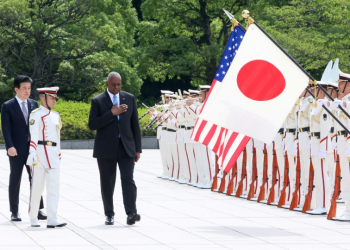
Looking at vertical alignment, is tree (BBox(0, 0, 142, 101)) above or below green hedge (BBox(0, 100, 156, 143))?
above

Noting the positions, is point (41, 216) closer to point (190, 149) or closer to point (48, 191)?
point (48, 191)

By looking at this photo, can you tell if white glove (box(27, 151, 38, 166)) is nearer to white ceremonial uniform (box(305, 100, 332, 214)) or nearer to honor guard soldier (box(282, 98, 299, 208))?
white ceremonial uniform (box(305, 100, 332, 214))

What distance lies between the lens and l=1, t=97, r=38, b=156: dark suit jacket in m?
10.7

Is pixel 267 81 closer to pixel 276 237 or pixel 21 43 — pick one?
pixel 276 237

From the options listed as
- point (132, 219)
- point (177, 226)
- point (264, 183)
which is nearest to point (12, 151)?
point (132, 219)

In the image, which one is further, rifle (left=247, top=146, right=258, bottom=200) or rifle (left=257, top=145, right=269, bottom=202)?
rifle (left=247, top=146, right=258, bottom=200)

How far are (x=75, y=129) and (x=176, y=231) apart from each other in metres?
22.2

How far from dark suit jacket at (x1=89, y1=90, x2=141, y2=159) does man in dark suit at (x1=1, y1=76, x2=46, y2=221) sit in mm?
1110

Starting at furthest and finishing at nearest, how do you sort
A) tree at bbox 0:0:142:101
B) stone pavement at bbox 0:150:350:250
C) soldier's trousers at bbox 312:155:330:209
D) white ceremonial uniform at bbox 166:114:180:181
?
1. tree at bbox 0:0:142:101
2. white ceremonial uniform at bbox 166:114:180:181
3. soldier's trousers at bbox 312:155:330:209
4. stone pavement at bbox 0:150:350:250

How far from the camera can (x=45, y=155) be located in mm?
9883

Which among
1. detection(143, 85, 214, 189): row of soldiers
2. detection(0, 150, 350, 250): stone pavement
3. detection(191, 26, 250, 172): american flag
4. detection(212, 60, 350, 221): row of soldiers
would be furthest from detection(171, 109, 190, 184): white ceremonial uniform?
detection(191, 26, 250, 172): american flag

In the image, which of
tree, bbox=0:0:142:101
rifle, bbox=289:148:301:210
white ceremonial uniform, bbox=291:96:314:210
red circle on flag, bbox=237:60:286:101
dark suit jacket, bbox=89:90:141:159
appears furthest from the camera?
tree, bbox=0:0:142:101

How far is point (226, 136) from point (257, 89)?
1135 mm

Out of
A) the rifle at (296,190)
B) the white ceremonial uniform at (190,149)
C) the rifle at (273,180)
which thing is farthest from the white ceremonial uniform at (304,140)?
the white ceremonial uniform at (190,149)
